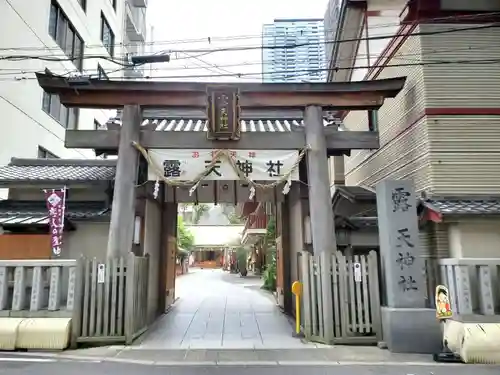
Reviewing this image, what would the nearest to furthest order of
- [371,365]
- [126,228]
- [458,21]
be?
[371,365] → [126,228] → [458,21]

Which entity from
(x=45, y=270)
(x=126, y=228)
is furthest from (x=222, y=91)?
(x=45, y=270)

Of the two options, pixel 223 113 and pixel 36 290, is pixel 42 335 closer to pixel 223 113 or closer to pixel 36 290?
pixel 36 290

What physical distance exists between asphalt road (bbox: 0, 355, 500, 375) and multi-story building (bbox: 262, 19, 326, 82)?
7.85 m

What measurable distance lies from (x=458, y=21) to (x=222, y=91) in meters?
6.82

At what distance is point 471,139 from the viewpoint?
34.8 feet

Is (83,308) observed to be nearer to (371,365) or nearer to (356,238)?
(371,365)

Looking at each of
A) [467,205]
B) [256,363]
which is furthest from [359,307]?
[467,205]

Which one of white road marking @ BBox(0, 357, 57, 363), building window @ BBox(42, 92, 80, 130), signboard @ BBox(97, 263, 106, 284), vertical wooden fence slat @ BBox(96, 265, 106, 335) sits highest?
building window @ BBox(42, 92, 80, 130)

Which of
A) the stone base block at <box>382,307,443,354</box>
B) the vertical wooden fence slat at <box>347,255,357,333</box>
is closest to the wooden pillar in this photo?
the vertical wooden fence slat at <box>347,255,357,333</box>

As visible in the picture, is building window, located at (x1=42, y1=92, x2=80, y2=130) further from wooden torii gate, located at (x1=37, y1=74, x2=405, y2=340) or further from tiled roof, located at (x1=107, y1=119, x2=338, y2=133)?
wooden torii gate, located at (x1=37, y1=74, x2=405, y2=340)

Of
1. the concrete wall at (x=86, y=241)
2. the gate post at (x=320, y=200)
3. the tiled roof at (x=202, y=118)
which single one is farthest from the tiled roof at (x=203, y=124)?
the concrete wall at (x=86, y=241)

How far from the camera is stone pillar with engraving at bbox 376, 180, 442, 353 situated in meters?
7.96

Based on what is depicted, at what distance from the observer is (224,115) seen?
9.87m

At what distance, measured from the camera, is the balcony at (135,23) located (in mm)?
34875
